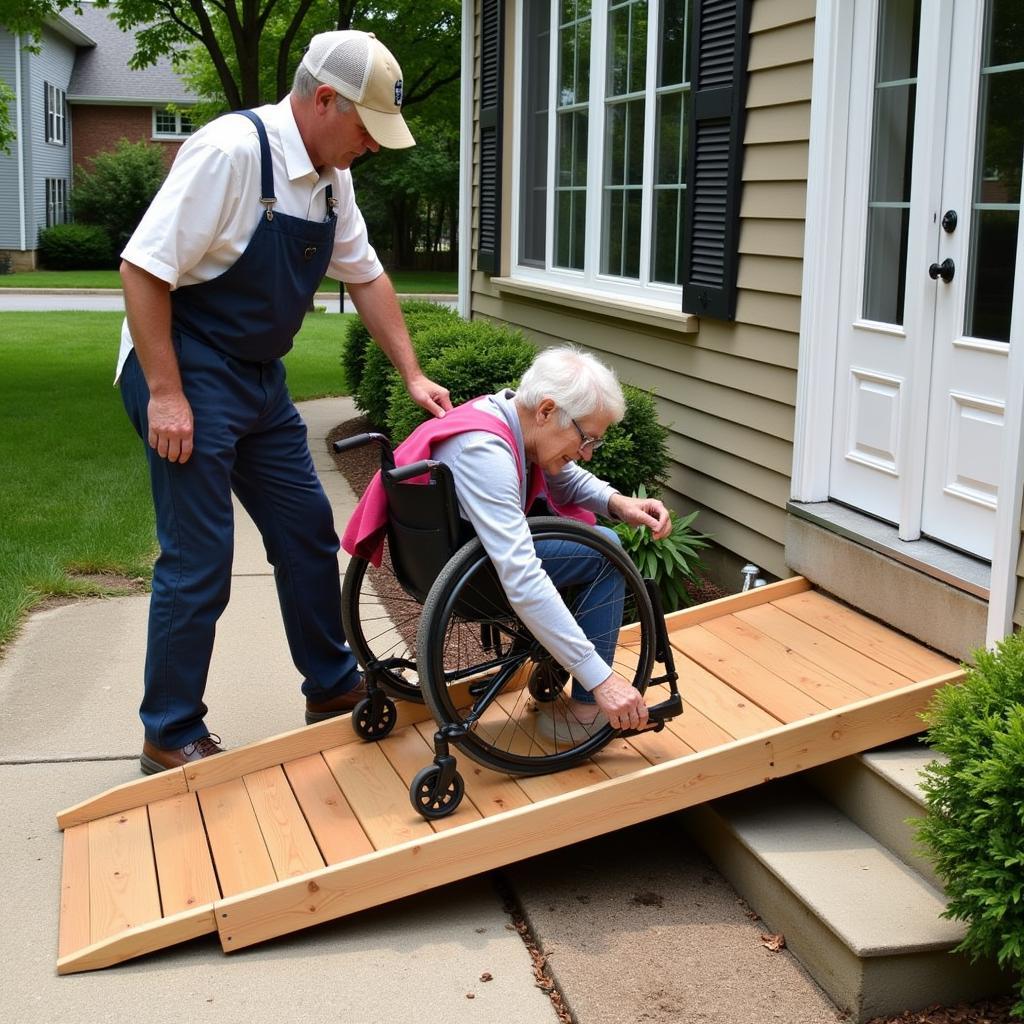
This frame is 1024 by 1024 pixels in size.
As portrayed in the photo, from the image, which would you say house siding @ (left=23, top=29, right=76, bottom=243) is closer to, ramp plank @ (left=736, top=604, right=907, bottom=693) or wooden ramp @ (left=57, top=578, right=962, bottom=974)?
ramp plank @ (left=736, top=604, right=907, bottom=693)

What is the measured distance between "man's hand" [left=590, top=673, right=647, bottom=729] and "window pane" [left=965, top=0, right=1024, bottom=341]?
4.74 feet

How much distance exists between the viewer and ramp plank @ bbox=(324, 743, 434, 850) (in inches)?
114

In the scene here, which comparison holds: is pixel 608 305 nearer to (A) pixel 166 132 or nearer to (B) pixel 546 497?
(B) pixel 546 497

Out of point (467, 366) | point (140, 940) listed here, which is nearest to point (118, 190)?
point (467, 366)

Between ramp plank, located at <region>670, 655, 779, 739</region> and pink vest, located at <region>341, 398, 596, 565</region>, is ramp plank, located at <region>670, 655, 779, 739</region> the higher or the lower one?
the lower one

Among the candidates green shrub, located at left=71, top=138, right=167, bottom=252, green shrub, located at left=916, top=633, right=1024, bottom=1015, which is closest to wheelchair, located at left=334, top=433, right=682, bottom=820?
green shrub, located at left=916, top=633, right=1024, bottom=1015

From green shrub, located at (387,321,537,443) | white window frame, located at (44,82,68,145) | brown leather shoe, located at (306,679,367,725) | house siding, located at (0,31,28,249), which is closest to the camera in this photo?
brown leather shoe, located at (306,679,367,725)

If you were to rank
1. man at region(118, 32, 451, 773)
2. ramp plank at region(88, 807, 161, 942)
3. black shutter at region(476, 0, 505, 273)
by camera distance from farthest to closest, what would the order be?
black shutter at region(476, 0, 505, 273) → man at region(118, 32, 451, 773) → ramp plank at region(88, 807, 161, 942)

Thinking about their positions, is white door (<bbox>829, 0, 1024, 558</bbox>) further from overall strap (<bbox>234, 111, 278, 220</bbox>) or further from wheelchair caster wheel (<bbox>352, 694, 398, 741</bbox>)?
overall strap (<bbox>234, 111, 278, 220</bbox>)

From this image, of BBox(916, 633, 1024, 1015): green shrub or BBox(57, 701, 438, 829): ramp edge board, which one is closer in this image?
BBox(916, 633, 1024, 1015): green shrub

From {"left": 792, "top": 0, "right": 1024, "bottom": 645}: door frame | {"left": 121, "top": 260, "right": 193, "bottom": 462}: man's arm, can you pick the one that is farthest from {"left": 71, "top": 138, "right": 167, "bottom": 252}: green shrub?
{"left": 121, "top": 260, "right": 193, "bottom": 462}: man's arm

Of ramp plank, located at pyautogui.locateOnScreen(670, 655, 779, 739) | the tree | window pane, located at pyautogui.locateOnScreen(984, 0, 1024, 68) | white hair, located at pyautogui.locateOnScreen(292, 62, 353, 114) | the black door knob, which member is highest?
the tree

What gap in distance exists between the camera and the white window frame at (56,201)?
3509cm

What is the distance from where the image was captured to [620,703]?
285 cm
